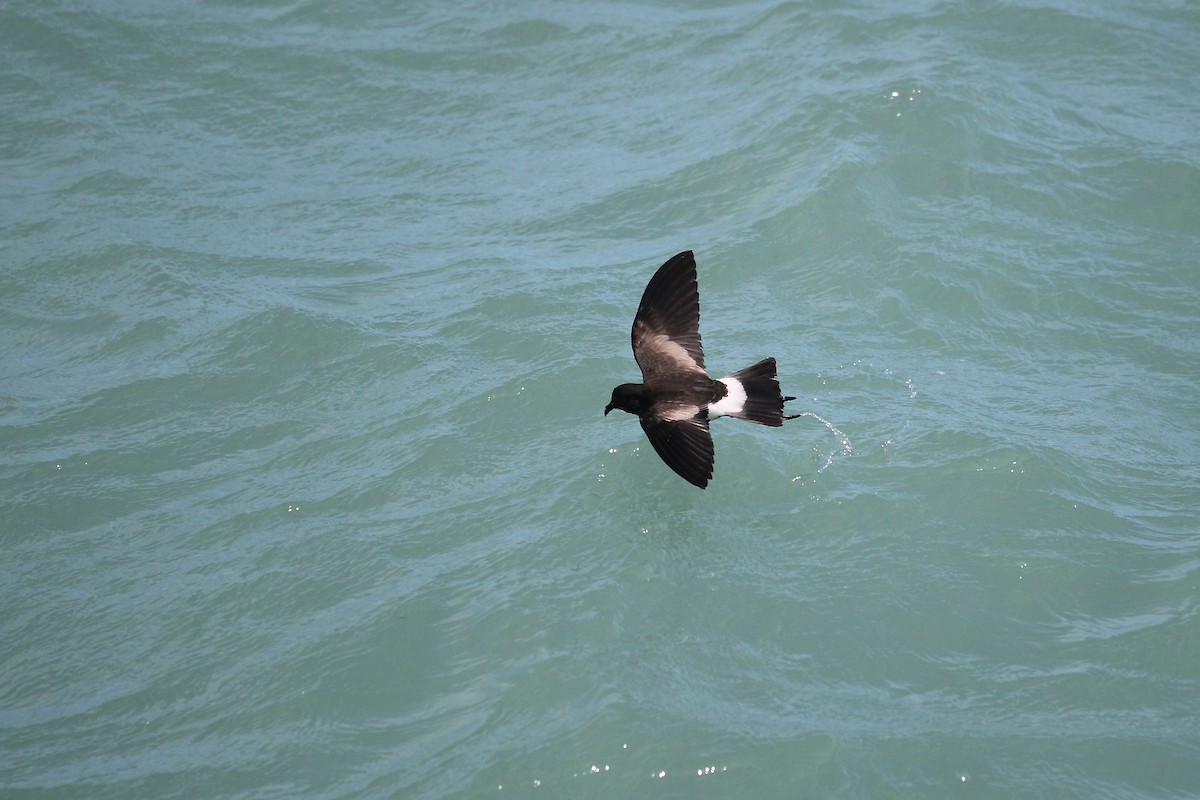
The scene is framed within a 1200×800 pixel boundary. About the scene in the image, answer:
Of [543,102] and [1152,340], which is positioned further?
[543,102]

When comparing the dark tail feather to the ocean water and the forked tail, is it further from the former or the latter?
the ocean water

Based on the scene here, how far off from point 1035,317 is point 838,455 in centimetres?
209

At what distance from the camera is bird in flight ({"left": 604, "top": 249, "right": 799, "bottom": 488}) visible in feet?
19.9

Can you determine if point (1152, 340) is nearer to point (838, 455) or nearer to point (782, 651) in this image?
point (838, 455)

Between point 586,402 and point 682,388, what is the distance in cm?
94

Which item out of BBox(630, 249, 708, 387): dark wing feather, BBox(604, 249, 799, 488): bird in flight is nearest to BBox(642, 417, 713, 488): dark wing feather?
BBox(604, 249, 799, 488): bird in flight

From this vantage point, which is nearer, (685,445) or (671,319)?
(685,445)

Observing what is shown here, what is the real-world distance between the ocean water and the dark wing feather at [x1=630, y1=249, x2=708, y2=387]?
1.60 ft

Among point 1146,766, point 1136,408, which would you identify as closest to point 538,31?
point 1136,408

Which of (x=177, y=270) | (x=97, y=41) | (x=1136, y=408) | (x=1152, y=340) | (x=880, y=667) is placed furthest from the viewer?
(x=97, y=41)

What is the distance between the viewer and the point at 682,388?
6574 mm

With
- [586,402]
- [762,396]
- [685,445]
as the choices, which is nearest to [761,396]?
[762,396]

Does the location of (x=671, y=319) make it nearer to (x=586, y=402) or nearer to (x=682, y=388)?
(x=682, y=388)

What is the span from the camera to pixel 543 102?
10.6 m
